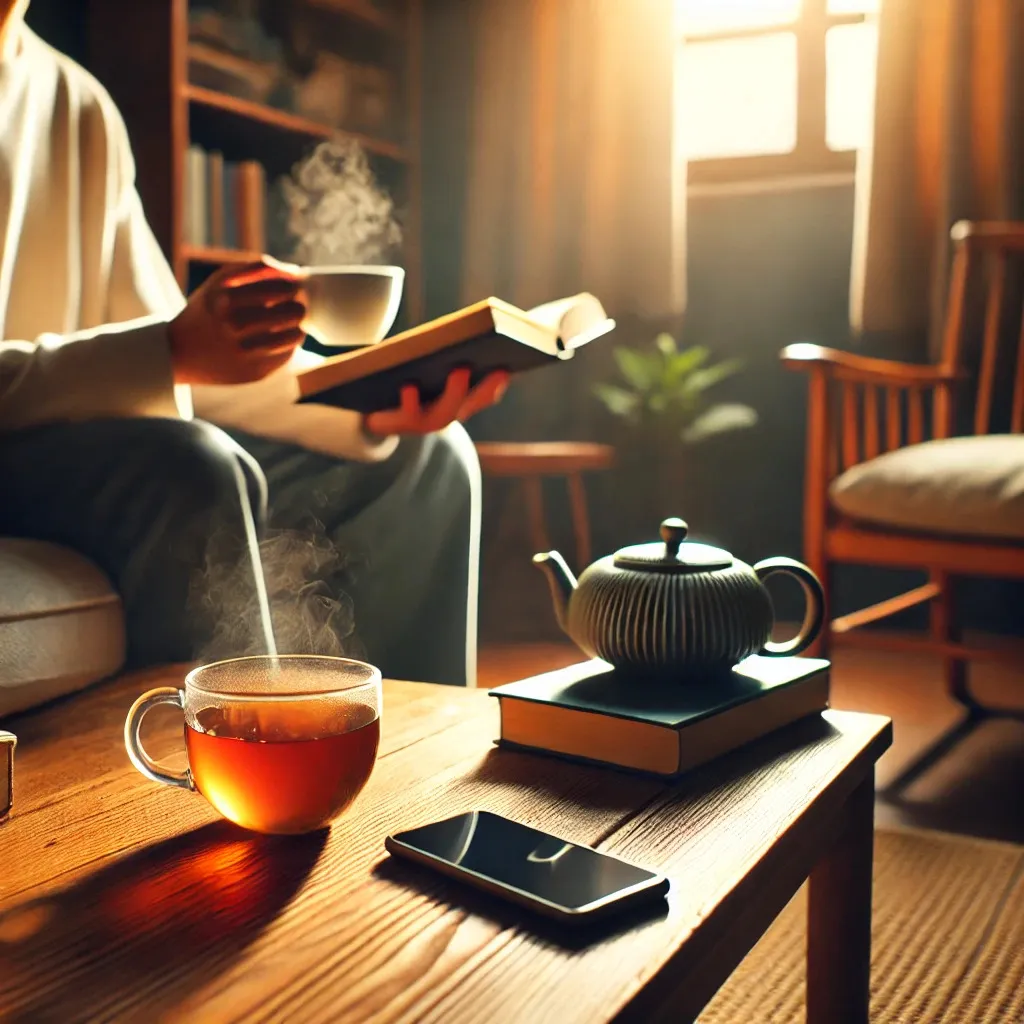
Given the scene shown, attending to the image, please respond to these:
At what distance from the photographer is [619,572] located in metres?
0.77

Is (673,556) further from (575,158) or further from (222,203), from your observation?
(575,158)

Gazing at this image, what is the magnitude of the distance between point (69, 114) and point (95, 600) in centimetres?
80

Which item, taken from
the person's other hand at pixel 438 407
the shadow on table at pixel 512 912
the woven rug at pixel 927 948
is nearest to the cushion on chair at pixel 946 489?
the woven rug at pixel 927 948

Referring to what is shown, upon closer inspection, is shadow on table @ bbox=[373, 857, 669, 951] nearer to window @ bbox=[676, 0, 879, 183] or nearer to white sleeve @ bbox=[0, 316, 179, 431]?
white sleeve @ bbox=[0, 316, 179, 431]

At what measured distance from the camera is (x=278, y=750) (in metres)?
0.53

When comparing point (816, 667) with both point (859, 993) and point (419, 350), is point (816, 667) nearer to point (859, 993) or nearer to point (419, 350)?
point (859, 993)

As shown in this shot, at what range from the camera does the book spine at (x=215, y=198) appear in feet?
8.96

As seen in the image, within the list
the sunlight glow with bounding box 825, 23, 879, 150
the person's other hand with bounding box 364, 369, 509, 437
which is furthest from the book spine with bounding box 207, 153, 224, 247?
the sunlight glow with bounding box 825, 23, 879, 150

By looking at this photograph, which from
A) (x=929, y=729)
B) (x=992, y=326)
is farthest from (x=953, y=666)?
(x=992, y=326)

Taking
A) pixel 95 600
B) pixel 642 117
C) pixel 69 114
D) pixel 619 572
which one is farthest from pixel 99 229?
pixel 642 117

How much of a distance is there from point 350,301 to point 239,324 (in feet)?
0.36

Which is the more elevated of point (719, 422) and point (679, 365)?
point (679, 365)

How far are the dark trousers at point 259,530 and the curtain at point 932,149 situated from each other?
190 centimetres

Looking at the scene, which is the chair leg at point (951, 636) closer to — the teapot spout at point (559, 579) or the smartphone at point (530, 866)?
the teapot spout at point (559, 579)
